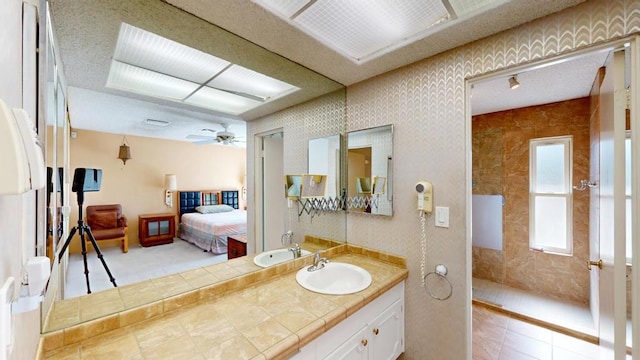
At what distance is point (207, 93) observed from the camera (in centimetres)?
162

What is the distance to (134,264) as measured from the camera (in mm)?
1255

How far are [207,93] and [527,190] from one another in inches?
150

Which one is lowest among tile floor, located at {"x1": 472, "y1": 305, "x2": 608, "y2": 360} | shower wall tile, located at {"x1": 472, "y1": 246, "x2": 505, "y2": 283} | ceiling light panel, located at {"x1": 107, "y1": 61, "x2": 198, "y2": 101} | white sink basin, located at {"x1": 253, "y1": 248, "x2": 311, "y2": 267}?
tile floor, located at {"x1": 472, "y1": 305, "x2": 608, "y2": 360}

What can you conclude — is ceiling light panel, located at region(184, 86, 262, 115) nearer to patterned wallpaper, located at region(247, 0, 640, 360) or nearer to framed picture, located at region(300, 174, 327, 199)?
patterned wallpaper, located at region(247, 0, 640, 360)

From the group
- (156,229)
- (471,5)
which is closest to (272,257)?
(156,229)

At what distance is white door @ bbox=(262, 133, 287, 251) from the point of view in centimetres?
189

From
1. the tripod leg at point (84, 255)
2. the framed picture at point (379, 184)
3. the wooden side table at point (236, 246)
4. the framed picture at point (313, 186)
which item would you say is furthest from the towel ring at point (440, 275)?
the tripod leg at point (84, 255)

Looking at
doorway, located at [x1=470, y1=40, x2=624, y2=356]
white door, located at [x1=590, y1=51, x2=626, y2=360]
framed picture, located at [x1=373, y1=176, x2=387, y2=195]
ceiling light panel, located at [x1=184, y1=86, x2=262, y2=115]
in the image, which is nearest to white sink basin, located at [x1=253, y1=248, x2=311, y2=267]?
framed picture, located at [x1=373, y1=176, x2=387, y2=195]

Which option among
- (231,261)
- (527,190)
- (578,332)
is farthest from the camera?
(527,190)

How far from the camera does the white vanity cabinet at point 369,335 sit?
1.21 metres

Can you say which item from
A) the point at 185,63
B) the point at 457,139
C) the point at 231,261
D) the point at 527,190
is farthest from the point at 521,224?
the point at 185,63

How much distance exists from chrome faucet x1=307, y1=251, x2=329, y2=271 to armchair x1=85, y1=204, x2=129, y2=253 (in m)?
1.12

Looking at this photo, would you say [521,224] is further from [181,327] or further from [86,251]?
[86,251]

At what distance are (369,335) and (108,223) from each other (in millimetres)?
1549
